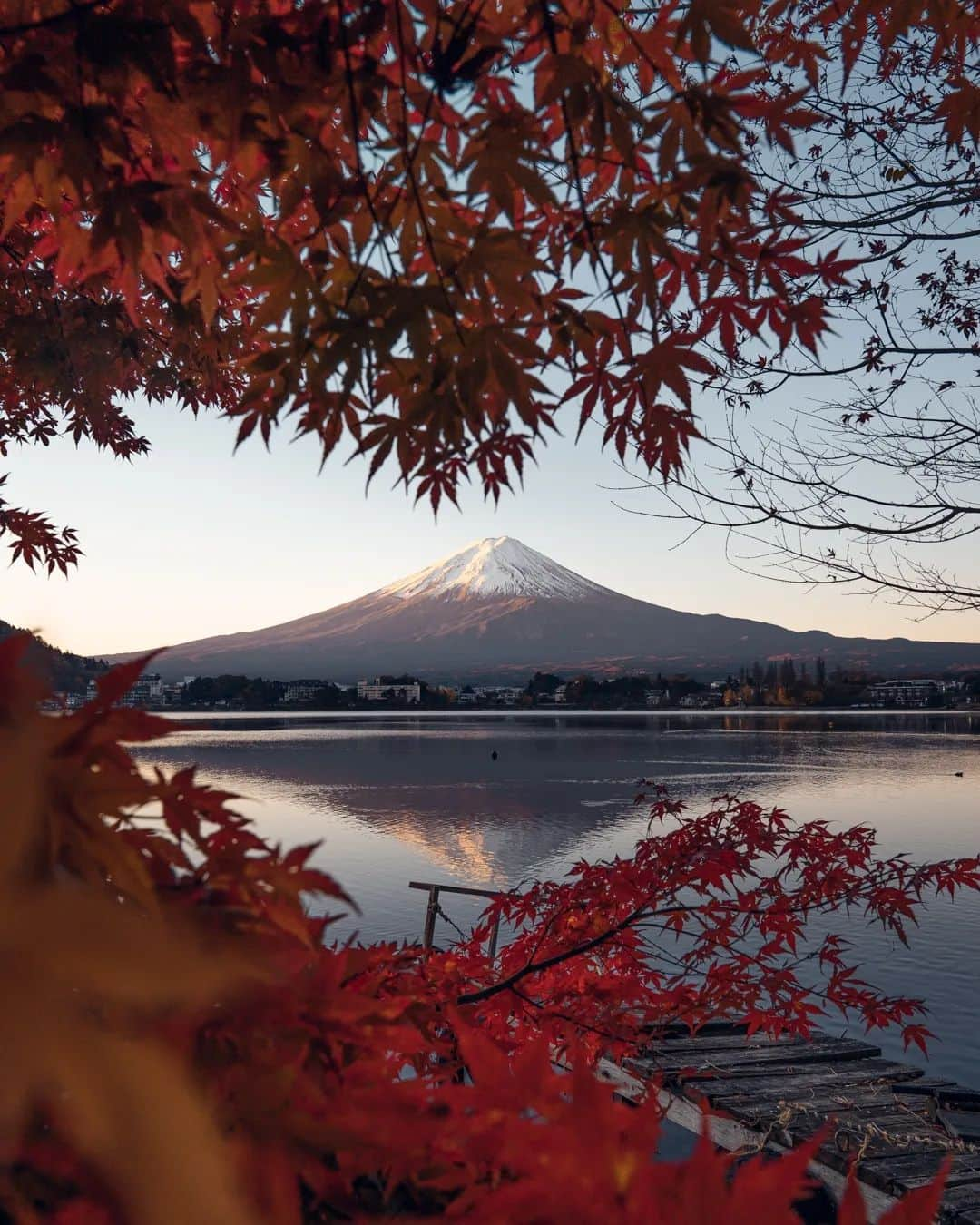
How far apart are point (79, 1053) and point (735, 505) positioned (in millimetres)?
6556

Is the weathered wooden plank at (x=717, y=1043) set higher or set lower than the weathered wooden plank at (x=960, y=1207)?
lower

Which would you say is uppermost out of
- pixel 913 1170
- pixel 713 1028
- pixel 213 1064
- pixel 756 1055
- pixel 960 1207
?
pixel 213 1064

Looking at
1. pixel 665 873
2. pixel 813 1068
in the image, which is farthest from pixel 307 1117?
pixel 813 1068

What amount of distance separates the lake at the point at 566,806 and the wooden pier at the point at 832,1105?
525 cm

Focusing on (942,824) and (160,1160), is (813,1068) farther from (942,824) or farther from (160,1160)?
(942,824)

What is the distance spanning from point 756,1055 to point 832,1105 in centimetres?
178

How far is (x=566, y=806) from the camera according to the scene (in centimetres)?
5194

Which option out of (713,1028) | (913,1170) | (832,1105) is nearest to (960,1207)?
(913,1170)

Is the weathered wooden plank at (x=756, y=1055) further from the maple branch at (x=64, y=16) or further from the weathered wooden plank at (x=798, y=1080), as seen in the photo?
the maple branch at (x=64, y=16)

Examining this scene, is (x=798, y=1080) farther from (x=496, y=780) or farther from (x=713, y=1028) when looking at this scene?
(x=496, y=780)

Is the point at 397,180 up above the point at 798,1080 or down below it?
above

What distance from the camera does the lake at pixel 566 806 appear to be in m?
25.2

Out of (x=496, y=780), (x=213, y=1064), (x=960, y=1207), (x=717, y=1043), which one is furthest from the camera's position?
(x=496, y=780)

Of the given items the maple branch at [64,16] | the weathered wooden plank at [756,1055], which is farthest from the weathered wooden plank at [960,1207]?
the maple branch at [64,16]
